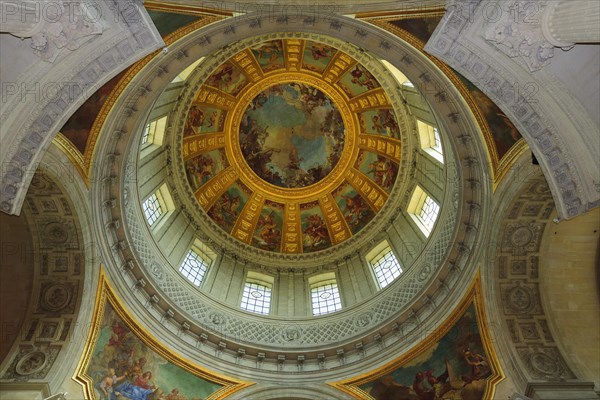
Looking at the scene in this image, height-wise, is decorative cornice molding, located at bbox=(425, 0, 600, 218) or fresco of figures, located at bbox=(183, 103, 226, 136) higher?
fresco of figures, located at bbox=(183, 103, 226, 136)

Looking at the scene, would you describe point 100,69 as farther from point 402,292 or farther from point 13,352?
point 402,292

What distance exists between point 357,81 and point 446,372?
13.7 meters

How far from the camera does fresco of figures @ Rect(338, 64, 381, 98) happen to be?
23438 millimetres

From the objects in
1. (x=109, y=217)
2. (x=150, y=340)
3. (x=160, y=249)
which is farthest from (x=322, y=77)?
(x=150, y=340)

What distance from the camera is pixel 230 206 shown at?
84.3ft

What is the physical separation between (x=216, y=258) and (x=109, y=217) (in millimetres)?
7454

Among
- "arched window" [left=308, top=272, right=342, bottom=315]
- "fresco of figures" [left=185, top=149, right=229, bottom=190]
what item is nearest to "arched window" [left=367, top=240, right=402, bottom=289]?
"arched window" [left=308, top=272, right=342, bottom=315]

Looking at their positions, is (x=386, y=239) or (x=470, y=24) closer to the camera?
(x=470, y=24)

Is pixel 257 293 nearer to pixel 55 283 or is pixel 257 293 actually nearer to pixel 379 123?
pixel 55 283

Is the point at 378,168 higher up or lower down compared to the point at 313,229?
higher up

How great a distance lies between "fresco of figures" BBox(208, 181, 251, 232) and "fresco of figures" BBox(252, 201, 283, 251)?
116cm


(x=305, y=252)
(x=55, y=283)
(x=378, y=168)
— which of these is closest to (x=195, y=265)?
(x=305, y=252)

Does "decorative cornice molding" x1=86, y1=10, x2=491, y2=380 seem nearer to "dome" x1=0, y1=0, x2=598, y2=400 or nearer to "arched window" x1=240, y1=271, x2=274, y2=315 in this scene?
"dome" x1=0, y1=0, x2=598, y2=400

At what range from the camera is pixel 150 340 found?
1653 cm
